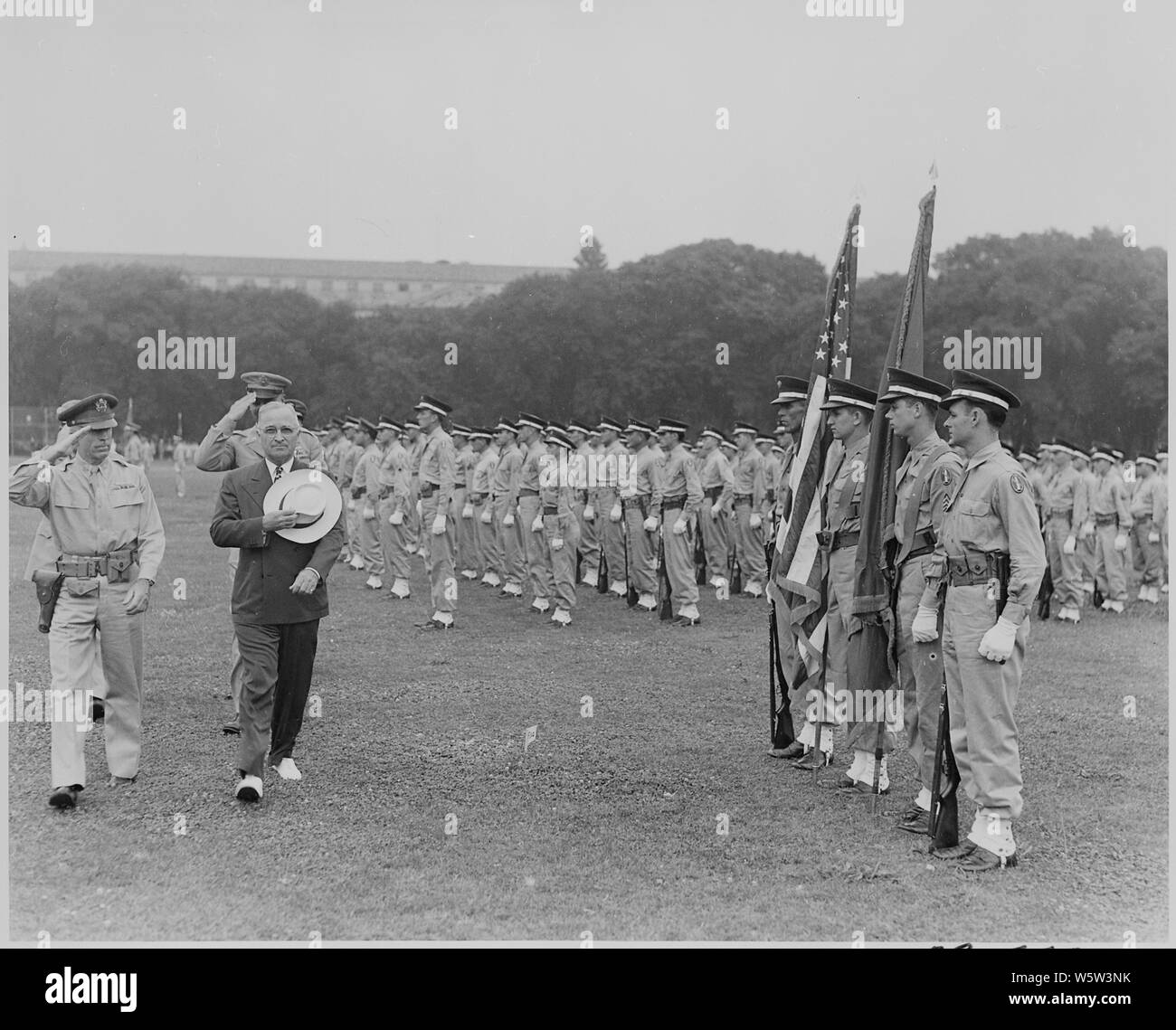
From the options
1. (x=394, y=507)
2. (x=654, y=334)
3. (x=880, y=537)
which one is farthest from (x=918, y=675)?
(x=654, y=334)

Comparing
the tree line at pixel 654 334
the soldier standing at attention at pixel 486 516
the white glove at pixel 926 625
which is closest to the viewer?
the white glove at pixel 926 625

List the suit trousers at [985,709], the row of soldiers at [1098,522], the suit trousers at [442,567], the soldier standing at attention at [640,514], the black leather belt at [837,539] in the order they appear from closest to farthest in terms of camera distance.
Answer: the suit trousers at [985,709]
the black leather belt at [837,539]
the suit trousers at [442,567]
the soldier standing at attention at [640,514]
the row of soldiers at [1098,522]

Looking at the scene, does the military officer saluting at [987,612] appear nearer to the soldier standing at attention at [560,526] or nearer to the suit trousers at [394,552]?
the soldier standing at attention at [560,526]

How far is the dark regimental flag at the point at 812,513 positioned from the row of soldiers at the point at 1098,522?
902 centimetres

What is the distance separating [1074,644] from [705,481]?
6416 mm

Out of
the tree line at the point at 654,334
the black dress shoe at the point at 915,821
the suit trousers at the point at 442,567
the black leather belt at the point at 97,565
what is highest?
the tree line at the point at 654,334

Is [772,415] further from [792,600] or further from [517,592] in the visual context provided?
[792,600]

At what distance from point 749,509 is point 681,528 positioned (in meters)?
4.90

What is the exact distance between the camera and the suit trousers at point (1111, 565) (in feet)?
55.2

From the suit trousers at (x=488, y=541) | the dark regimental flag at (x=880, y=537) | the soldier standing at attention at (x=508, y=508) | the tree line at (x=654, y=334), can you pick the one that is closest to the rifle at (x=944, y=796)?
the dark regimental flag at (x=880, y=537)

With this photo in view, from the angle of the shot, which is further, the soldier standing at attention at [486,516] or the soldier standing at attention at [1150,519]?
the soldier standing at attention at [486,516]

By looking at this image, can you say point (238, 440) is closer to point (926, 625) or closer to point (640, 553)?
point (926, 625)

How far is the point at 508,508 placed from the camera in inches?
685

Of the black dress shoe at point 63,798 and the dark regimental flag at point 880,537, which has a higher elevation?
the dark regimental flag at point 880,537
